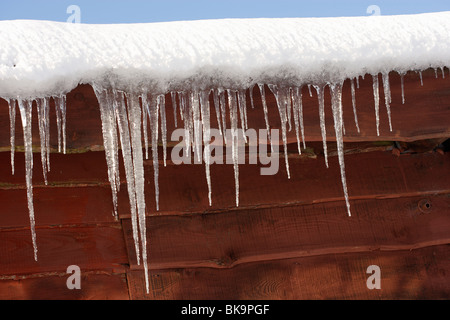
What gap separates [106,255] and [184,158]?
0.66 meters

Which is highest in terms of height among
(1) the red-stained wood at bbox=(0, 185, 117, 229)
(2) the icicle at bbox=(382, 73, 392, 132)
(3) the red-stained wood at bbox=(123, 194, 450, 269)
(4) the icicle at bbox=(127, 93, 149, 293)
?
(2) the icicle at bbox=(382, 73, 392, 132)

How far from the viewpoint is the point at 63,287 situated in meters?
2.56

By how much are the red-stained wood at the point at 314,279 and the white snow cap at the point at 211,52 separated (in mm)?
1071

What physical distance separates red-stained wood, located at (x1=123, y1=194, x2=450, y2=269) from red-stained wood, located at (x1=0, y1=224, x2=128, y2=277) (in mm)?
128

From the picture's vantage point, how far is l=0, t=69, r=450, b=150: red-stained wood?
79.5 inches

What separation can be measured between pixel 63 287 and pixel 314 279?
1.32 m

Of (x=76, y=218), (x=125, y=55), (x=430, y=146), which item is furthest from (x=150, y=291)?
(x=430, y=146)

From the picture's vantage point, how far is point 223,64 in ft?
6.15

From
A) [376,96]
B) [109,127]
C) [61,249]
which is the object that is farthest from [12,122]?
[376,96]

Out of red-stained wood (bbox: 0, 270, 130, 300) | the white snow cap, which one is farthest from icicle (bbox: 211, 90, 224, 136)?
red-stained wood (bbox: 0, 270, 130, 300)

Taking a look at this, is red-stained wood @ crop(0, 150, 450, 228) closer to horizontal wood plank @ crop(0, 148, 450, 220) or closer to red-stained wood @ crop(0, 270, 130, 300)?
horizontal wood plank @ crop(0, 148, 450, 220)

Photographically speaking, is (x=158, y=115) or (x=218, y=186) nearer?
(x=158, y=115)

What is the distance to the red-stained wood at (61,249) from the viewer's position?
251 centimetres

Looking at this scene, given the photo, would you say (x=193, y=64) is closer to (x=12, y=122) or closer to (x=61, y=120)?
(x=61, y=120)
